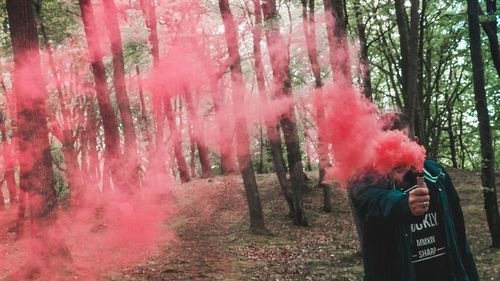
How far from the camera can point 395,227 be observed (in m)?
3.25

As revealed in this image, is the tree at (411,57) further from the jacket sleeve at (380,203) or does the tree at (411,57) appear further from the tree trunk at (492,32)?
the tree trunk at (492,32)

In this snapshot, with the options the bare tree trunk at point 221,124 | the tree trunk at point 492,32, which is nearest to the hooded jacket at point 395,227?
the tree trunk at point 492,32

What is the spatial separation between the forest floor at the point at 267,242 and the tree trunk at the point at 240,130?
31.8 inches

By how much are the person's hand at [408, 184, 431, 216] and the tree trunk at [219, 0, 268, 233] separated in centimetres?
1214

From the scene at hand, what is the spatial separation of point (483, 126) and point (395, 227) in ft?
29.8

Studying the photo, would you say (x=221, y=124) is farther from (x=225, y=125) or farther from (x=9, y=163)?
(x=9, y=163)

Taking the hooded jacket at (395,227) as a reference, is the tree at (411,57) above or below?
above

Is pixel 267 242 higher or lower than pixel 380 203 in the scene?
lower

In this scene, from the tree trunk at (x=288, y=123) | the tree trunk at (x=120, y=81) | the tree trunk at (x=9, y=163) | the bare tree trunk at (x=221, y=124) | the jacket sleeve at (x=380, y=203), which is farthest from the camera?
the bare tree trunk at (x=221, y=124)

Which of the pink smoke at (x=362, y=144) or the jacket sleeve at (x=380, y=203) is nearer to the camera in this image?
the jacket sleeve at (x=380, y=203)

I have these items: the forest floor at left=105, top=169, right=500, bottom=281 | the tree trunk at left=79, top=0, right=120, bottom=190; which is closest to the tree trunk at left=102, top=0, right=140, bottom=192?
the tree trunk at left=79, top=0, right=120, bottom=190

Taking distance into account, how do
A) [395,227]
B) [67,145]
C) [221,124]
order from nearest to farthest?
[395,227] → [67,145] → [221,124]

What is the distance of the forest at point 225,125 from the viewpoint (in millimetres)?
9766

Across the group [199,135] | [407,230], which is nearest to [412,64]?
[407,230]
